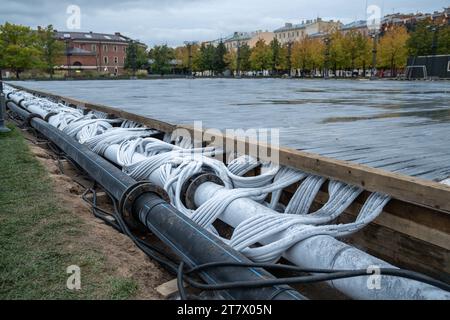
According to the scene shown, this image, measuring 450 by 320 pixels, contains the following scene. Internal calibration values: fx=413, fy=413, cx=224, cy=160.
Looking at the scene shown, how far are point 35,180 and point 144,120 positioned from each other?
8.35 feet

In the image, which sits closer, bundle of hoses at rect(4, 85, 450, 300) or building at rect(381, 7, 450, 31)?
bundle of hoses at rect(4, 85, 450, 300)

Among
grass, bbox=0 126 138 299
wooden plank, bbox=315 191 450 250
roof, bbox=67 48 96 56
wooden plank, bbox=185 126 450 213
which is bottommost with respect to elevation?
grass, bbox=0 126 138 299

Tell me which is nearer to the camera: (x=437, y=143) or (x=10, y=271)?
(x=10, y=271)

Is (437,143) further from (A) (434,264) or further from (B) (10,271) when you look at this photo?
(B) (10,271)

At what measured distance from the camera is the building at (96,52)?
262 feet

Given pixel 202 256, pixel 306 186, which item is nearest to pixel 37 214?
pixel 202 256

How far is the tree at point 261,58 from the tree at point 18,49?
97.8 ft

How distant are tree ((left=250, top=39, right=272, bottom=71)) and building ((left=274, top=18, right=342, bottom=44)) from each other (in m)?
46.8

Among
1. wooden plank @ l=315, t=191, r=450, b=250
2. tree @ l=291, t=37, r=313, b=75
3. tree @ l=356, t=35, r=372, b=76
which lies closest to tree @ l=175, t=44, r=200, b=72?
tree @ l=291, t=37, r=313, b=75

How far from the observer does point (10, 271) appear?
2701 mm

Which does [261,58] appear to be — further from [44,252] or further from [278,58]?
[44,252]

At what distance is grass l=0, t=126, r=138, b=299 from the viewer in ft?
8.31

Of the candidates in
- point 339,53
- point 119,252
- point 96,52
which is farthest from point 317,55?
point 119,252

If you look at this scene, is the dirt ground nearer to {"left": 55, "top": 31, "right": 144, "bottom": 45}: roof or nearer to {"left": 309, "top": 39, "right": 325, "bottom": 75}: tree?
{"left": 309, "top": 39, "right": 325, "bottom": 75}: tree
